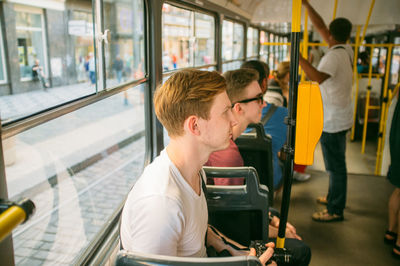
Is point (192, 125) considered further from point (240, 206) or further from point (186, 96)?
point (240, 206)

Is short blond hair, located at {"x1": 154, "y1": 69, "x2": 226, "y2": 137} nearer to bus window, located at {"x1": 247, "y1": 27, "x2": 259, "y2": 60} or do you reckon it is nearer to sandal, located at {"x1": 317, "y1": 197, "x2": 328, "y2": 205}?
sandal, located at {"x1": 317, "y1": 197, "x2": 328, "y2": 205}

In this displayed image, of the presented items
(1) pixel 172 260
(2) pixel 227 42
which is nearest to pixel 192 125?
(1) pixel 172 260

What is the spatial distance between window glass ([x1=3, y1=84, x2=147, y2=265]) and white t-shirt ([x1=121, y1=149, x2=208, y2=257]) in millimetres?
491

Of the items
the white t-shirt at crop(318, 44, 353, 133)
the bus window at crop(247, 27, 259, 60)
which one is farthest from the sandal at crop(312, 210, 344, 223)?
the bus window at crop(247, 27, 259, 60)

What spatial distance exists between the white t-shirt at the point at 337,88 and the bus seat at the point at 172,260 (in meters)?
2.56

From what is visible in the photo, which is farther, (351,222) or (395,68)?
(395,68)

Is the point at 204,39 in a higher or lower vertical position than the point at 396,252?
higher

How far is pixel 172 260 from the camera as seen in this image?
888 mm

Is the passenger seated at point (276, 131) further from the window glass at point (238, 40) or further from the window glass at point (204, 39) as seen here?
the window glass at point (238, 40)

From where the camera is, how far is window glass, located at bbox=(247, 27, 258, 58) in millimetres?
5943

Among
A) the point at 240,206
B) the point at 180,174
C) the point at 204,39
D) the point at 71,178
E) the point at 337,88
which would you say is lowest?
the point at 71,178

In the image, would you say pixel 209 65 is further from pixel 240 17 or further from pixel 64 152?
pixel 64 152

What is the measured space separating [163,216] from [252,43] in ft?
18.7

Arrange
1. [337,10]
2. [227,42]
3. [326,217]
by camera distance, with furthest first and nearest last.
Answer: [337,10] < [227,42] < [326,217]
